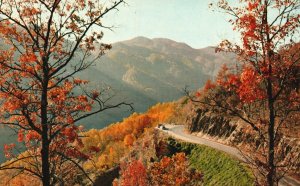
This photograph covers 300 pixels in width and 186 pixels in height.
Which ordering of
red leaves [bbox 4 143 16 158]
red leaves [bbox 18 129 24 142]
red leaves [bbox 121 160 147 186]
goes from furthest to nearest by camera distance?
red leaves [bbox 121 160 147 186] < red leaves [bbox 4 143 16 158] < red leaves [bbox 18 129 24 142]

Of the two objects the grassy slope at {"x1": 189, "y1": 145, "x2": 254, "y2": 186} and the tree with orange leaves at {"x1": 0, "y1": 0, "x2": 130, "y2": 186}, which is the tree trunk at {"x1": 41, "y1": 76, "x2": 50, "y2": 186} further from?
the grassy slope at {"x1": 189, "y1": 145, "x2": 254, "y2": 186}

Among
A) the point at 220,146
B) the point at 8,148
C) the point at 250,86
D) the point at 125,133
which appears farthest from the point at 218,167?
the point at 125,133

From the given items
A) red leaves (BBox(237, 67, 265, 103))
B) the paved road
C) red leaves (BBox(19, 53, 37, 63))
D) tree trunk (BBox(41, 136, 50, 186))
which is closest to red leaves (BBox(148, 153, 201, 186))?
the paved road

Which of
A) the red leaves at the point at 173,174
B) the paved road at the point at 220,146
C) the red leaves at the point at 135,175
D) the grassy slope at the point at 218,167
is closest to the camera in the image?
the paved road at the point at 220,146

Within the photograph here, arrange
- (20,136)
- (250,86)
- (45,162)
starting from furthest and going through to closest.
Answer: (250,86) → (20,136) → (45,162)

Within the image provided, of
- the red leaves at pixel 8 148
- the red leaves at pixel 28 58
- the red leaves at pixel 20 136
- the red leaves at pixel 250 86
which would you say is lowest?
the red leaves at pixel 8 148

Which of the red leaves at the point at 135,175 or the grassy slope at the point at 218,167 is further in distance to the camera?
the red leaves at the point at 135,175

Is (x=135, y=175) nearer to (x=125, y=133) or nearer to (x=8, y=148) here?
(x=8, y=148)

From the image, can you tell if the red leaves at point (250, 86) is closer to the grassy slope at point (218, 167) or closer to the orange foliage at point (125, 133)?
the grassy slope at point (218, 167)

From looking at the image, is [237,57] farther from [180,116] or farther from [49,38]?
[180,116]

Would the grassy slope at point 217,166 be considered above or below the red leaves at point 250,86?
below

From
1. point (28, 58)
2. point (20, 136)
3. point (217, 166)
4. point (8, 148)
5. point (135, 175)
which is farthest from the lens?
point (135, 175)

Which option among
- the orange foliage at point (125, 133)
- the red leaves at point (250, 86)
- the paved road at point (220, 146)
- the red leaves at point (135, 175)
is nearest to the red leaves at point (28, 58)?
the red leaves at point (250, 86)

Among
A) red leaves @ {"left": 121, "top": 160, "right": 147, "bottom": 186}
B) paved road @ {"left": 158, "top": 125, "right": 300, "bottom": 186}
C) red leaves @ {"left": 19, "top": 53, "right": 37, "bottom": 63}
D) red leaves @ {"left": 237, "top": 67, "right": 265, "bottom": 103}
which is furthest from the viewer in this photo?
red leaves @ {"left": 121, "top": 160, "right": 147, "bottom": 186}
